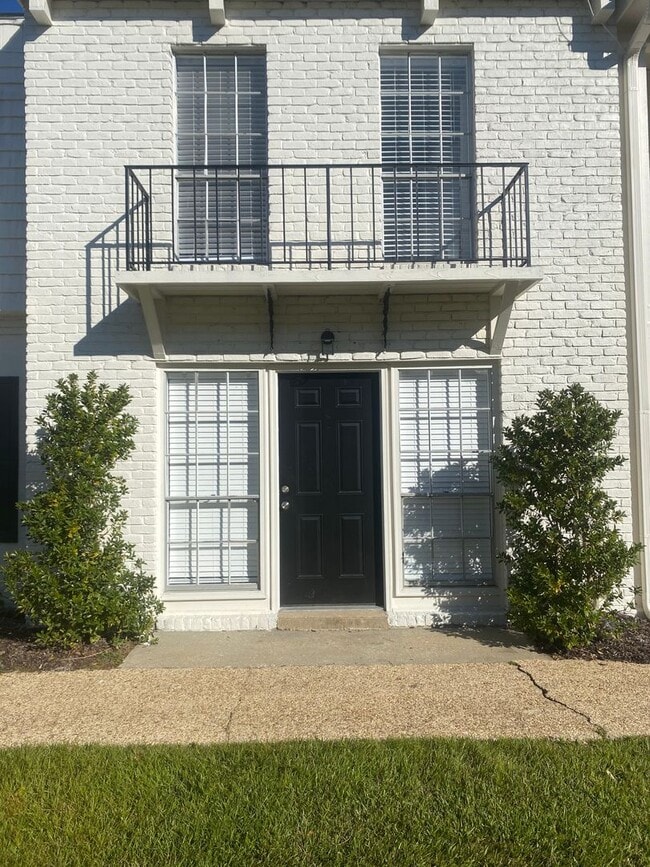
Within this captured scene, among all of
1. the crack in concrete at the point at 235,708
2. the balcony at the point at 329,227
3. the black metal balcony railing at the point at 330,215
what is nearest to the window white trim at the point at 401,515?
the balcony at the point at 329,227

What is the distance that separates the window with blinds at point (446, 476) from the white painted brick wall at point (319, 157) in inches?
12.2

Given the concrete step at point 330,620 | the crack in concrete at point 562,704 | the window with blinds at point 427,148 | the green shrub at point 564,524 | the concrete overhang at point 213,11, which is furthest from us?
the window with blinds at point 427,148

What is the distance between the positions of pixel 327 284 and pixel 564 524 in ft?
9.39

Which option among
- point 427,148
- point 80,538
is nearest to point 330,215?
point 427,148

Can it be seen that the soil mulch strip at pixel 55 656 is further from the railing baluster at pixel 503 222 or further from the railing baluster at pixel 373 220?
the railing baluster at pixel 503 222

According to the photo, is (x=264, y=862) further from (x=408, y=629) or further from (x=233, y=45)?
(x=233, y=45)

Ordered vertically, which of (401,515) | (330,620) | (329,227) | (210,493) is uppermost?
(329,227)

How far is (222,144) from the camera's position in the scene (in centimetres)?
678

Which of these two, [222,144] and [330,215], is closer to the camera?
[330,215]

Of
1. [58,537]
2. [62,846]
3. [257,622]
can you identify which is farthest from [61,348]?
[62,846]

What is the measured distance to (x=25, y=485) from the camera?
661cm

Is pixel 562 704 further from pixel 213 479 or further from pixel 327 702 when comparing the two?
pixel 213 479

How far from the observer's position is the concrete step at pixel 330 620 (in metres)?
6.23

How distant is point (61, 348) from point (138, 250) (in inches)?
46.1
